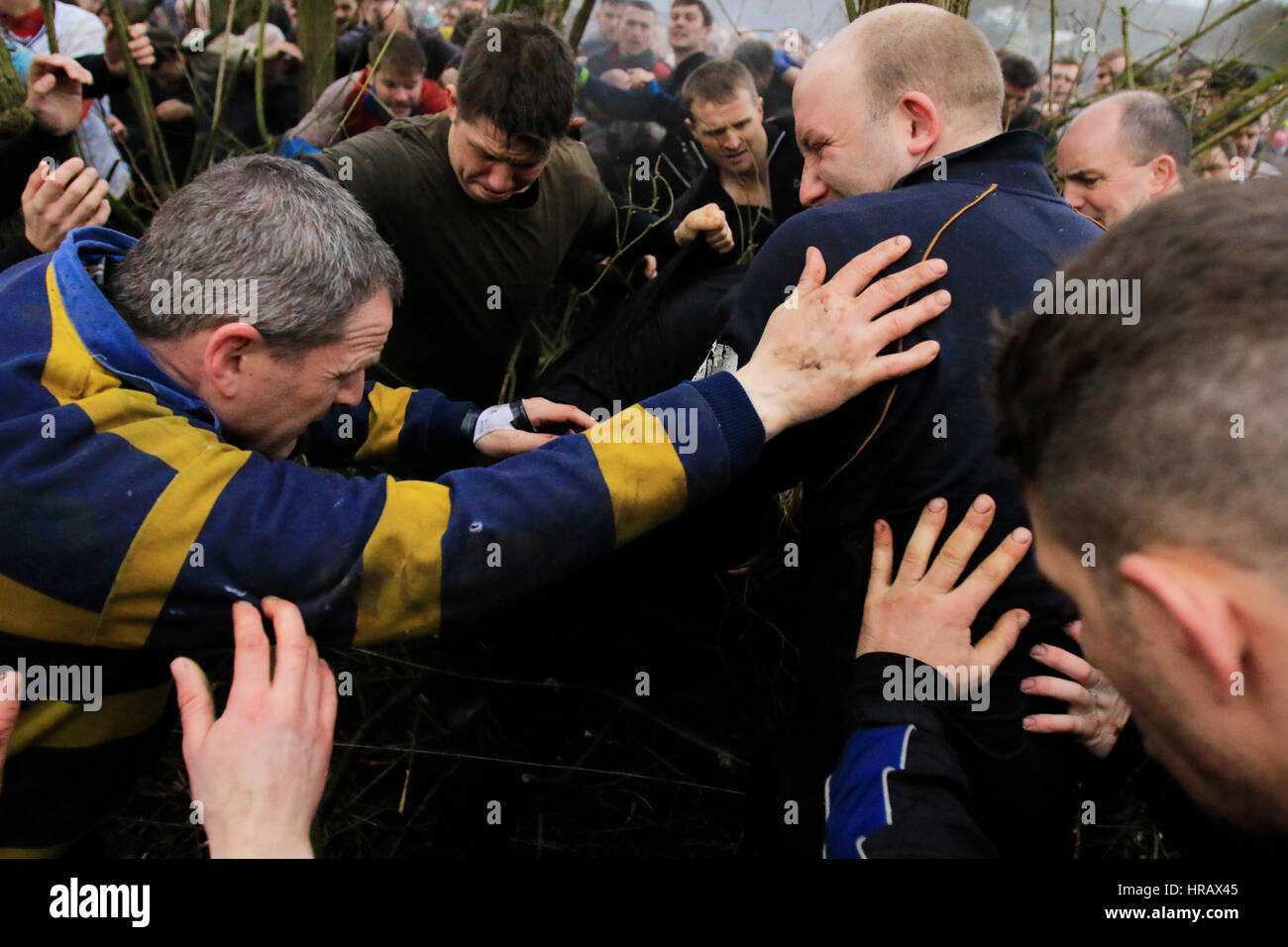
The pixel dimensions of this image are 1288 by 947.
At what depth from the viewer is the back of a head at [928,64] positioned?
5.68ft

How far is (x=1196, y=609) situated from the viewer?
0.83 metres

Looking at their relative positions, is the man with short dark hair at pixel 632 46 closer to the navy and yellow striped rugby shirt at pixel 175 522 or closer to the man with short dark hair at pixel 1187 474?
the navy and yellow striped rugby shirt at pixel 175 522

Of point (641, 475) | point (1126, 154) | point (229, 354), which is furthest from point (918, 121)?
point (1126, 154)

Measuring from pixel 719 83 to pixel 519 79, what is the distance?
1223 mm

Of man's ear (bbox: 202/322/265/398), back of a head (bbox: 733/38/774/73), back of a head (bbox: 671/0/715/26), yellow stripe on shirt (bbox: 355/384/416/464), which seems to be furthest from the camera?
back of a head (bbox: 671/0/715/26)

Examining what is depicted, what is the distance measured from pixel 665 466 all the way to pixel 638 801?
1778 mm

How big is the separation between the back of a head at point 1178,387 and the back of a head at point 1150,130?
268 cm

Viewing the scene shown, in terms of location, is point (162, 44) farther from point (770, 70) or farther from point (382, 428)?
point (770, 70)

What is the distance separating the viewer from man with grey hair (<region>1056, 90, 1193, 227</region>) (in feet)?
10.5

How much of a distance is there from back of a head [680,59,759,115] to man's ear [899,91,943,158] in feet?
7.06

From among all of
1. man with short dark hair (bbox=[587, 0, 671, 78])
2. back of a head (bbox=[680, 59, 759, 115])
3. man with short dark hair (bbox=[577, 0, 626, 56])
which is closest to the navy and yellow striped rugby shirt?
back of a head (bbox=[680, 59, 759, 115])

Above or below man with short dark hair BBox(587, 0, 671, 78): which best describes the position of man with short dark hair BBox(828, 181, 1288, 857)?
below

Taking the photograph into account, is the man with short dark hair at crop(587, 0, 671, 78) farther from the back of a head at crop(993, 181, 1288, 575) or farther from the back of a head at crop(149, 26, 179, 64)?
the back of a head at crop(993, 181, 1288, 575)

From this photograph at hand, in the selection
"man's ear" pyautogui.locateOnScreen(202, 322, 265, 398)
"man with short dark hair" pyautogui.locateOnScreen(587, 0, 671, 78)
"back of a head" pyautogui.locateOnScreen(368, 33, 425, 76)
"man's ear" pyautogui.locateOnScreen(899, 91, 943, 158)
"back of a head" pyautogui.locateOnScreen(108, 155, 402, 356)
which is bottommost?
"man's ear" pyautogui.locateOnScreen(202, 322, 265, 398)
